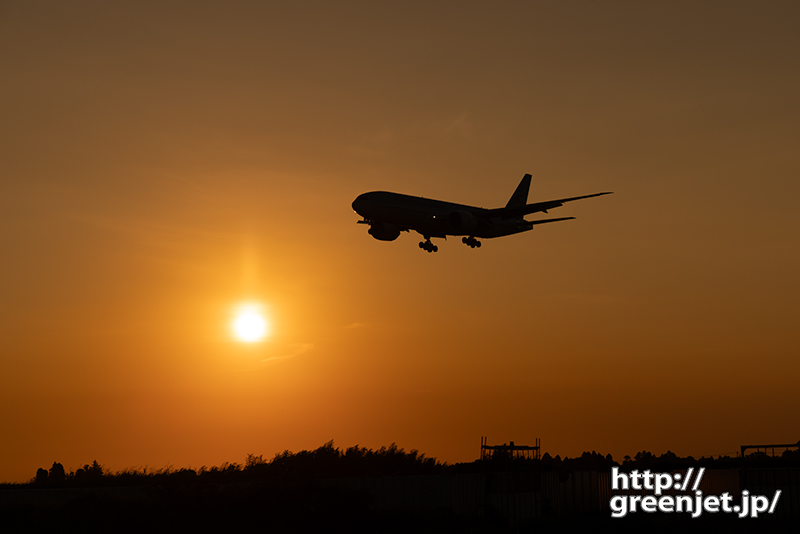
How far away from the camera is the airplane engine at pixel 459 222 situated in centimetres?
6241

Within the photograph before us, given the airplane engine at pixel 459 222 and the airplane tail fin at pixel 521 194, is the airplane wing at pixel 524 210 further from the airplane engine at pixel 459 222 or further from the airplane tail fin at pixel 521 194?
the airplane tail fin at pixel 521 194

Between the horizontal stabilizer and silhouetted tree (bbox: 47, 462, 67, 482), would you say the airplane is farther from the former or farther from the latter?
silhouetted tree (bbox: 47, 462, 67, 482)

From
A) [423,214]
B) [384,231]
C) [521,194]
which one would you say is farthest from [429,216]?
[521,194]

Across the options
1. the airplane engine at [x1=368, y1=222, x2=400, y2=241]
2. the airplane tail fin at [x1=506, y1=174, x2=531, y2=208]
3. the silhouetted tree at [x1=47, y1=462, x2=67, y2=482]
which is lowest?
the silhouetted tree at [x1=47, y1=462, x2=67, y2=482]

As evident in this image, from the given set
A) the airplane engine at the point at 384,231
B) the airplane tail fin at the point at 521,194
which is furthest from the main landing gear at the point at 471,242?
the airplane tail fin at the point at 521,194

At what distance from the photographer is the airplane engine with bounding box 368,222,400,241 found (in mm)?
62438

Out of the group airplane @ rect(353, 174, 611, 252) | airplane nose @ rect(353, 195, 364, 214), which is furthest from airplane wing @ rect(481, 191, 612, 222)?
airplane nose @ rect(353, 195, 364, 214)

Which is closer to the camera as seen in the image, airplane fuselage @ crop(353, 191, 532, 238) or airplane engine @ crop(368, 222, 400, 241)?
airplane fuselage @ crop(353, 191, 532, 238)

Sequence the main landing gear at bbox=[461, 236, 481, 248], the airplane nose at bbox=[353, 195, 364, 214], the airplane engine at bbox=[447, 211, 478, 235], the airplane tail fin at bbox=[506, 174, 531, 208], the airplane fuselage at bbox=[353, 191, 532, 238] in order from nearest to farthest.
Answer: the airplane fuselage at bbox=[353, 191, 532, 238] < the airplane nose at bbox=[353, 195, 364, 214] < the airplane engine at bbox=[447, 211, 478, 235] < the main landing gear at bbox=[461, 236, 481, 248] < the airplane tail fin at bbox=[506, 174, 531, 208]

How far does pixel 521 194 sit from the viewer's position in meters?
96.1

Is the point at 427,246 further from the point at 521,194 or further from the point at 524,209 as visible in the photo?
the point at 521,194

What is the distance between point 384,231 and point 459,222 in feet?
18.2

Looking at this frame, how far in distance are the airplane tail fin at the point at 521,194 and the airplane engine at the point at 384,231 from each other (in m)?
35.0

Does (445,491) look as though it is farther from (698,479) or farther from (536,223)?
(536,223)
